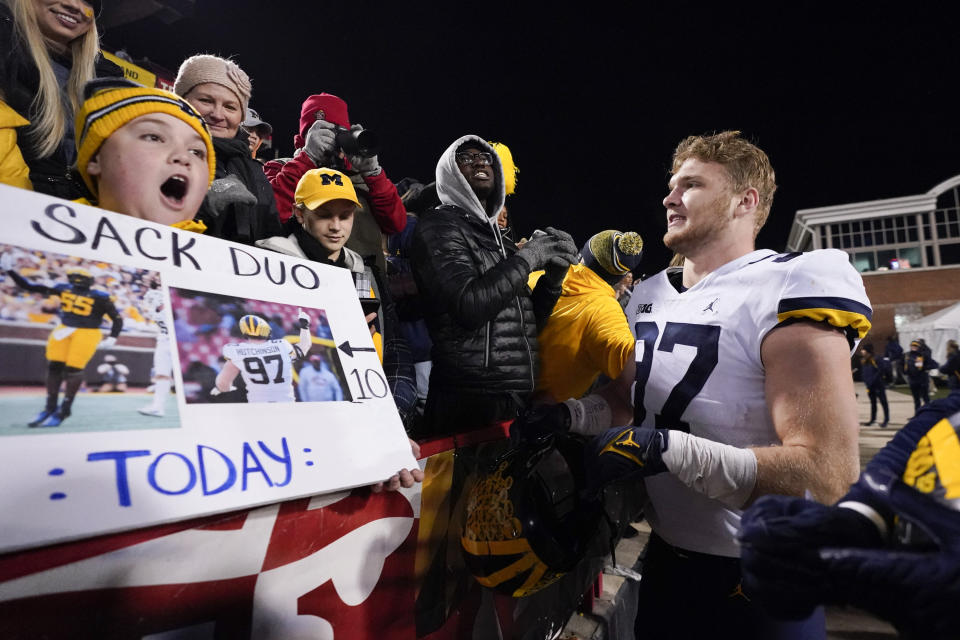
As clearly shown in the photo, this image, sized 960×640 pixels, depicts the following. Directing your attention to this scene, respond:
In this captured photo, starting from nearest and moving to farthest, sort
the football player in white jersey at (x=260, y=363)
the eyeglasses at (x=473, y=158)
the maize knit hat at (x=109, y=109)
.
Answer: the football player in white jersey at (x=260, y=363), the maize knit hat at (x=109, y=109), the eyeglasses at (x=473, y=158)

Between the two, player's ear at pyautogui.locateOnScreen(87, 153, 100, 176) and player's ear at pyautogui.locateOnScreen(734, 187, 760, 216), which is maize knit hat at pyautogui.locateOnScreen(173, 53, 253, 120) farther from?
player's ear at pyautogui.locateOnScreen(734, 187, 760, 216)

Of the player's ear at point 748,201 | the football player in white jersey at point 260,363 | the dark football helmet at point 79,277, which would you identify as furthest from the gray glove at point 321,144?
the player's ear at point 748,201

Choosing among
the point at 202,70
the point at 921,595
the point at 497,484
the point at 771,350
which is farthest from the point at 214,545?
the point at 202,70

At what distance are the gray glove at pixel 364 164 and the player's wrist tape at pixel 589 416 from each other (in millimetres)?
1782

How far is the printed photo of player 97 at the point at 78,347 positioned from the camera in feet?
2.74

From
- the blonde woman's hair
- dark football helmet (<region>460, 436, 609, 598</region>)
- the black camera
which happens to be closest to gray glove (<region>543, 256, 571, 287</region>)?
dark football helmet (<region>460, 436, 609, 598</region>)

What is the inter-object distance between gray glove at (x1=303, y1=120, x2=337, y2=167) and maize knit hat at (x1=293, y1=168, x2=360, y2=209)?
2.25 ft

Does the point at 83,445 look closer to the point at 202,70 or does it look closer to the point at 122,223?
the point at 122,223

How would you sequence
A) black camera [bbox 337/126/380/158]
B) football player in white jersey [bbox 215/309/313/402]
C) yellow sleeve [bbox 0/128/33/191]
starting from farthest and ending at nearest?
black camera [bbox 337/126/380/158] < yellow sleeve [bbox 0/128/33/191] < football player in white jersey [bbox 215/309/313/402]

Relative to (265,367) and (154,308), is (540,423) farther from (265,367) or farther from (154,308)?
(154,308)

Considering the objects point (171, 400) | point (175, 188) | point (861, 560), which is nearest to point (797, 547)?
point (861, 560)

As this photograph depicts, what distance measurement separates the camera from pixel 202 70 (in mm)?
2336

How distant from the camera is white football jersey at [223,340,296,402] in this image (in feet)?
3.64

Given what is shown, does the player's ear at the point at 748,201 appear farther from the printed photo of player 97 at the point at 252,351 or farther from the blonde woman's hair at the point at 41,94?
the blonde woman's hair at the point at 41,94
